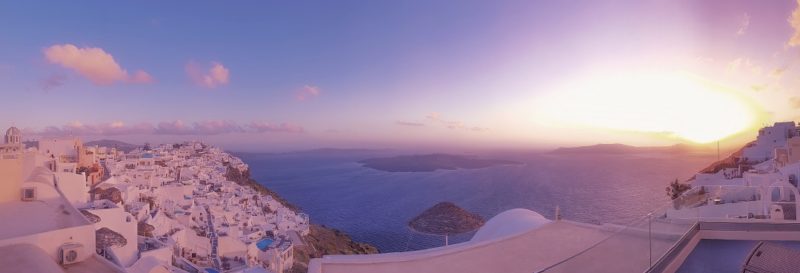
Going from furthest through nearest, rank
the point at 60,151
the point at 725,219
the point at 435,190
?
1. the point at 435,190
2. the point at 60,151
3. the point at 725,219

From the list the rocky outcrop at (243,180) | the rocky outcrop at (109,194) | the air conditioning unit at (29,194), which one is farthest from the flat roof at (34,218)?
the rocky outcrop at (243,180)

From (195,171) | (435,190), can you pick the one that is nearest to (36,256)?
(195,171)

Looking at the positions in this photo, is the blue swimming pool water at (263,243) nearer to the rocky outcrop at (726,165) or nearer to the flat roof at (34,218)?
the flat roof at (34,218)

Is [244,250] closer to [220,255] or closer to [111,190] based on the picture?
[220,255]

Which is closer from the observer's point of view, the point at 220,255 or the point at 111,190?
the point at 220,255

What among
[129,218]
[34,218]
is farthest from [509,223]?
[129,218]

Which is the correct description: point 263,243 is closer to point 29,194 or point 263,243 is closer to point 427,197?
point 29,194
